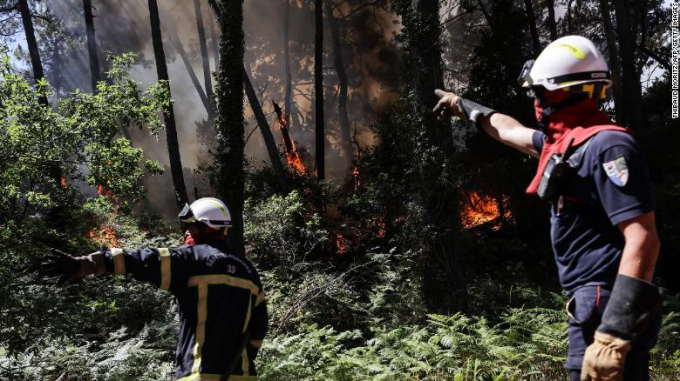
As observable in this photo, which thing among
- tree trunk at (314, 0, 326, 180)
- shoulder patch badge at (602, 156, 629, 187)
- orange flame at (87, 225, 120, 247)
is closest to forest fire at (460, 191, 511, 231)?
tree trunk at (314, 0, 326, 180)

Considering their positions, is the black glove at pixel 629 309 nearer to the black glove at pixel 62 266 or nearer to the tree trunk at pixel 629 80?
the black glove at pixel 62 266

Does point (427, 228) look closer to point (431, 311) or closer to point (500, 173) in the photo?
point (431, 311)

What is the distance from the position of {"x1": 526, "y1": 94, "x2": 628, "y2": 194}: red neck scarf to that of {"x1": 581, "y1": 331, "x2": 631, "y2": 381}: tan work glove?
667 mm

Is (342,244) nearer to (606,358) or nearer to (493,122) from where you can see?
(493,122)

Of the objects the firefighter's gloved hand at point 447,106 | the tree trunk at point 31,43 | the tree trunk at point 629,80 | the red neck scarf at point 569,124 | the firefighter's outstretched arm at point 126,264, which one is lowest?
the firefighter's outstretched arm at point 126,264

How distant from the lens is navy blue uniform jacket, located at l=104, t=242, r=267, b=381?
3828 mm

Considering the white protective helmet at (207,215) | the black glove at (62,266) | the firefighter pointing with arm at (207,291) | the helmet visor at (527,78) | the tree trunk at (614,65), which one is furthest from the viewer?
the tree trunk at (614,65)

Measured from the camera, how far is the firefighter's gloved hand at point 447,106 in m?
3.02

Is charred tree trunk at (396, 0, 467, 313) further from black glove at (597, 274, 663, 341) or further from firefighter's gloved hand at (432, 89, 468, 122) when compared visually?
black glove at (597, 274, 663, 341)

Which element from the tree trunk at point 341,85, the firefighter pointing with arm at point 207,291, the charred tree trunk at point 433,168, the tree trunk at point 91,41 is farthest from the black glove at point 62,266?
the tree trunk at point 341,85

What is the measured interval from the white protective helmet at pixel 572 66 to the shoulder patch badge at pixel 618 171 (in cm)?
42

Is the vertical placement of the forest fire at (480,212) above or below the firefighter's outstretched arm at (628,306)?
below

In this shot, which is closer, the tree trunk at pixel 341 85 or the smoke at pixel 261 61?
the tree trunk at pixel 341 85

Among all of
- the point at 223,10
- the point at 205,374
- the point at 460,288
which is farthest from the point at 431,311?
the point at 223,10
